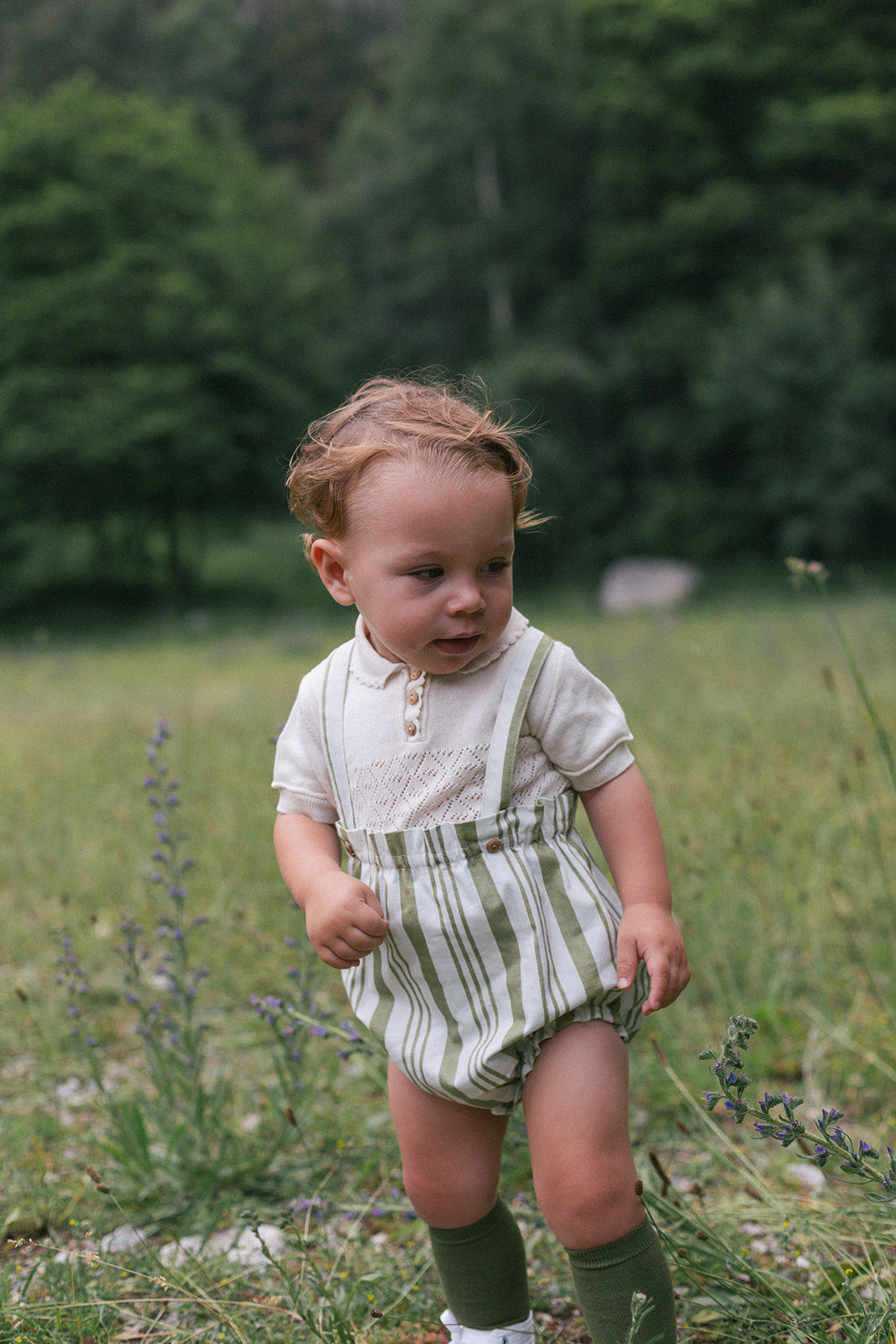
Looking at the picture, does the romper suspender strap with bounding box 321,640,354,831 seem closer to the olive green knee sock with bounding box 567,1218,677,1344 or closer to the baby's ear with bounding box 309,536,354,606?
the baby's ear with bounding box 309,536,354,606

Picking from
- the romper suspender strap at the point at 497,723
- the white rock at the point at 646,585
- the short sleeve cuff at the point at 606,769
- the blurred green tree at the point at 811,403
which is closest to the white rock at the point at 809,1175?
the short sleeve cuff at the point at 606,769

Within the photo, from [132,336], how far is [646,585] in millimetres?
11021

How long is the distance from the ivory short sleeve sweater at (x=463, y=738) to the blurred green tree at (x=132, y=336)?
772 inches

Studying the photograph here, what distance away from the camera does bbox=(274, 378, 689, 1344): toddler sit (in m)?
1.50

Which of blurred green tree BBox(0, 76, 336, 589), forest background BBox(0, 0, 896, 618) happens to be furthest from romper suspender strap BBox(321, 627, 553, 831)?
forest background BBox(0, 0, 896, 618)

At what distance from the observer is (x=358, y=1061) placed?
2.83m

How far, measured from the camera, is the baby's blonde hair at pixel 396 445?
1555 mm

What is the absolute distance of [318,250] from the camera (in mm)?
26609

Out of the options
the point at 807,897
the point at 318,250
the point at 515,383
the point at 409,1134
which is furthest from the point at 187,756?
the point at 318,250

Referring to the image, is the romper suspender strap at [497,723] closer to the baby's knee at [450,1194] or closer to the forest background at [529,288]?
the baby's knee at [450,1194]

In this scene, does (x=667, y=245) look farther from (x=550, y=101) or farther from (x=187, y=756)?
(x=187, y=756)

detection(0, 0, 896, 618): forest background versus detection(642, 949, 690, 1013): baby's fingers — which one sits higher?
detection(0, 0, 896, 618): forest background

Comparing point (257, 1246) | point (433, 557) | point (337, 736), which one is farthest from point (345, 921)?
point (257, 1246)

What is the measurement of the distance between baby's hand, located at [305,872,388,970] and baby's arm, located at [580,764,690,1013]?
335 mm
